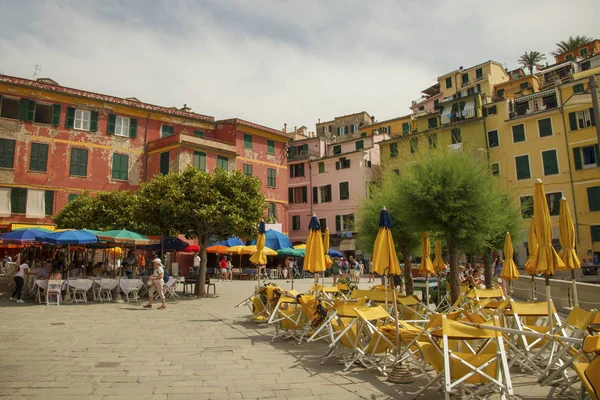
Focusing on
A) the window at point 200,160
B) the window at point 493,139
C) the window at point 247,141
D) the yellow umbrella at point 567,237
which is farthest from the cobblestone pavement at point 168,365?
the window at point 493,139

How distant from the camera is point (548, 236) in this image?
6164mm

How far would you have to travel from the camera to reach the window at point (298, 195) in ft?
144

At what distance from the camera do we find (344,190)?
41250 mm

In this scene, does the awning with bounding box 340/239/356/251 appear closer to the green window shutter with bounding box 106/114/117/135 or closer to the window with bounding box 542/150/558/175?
the window with bounding box 542/150/558/175

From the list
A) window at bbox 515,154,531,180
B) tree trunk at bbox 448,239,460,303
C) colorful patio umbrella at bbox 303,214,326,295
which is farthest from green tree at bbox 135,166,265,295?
window at bbox 515,154,531,180

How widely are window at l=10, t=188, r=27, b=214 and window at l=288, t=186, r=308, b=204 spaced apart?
25.0 meters

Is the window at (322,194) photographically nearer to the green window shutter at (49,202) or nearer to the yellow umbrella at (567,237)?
the green window shutter at (49,202)

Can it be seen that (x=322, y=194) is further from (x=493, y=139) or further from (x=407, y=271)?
(x=407, y=271)

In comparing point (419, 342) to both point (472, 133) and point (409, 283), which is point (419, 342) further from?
point (472, 133)

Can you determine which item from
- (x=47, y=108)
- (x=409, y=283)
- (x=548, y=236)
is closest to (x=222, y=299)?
(x=409, y=283)

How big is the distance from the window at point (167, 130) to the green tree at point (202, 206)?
1584cm

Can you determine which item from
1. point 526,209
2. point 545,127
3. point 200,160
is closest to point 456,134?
point 545,127

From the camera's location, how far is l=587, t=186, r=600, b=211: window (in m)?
28.2

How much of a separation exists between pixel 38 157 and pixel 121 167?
5099mm
